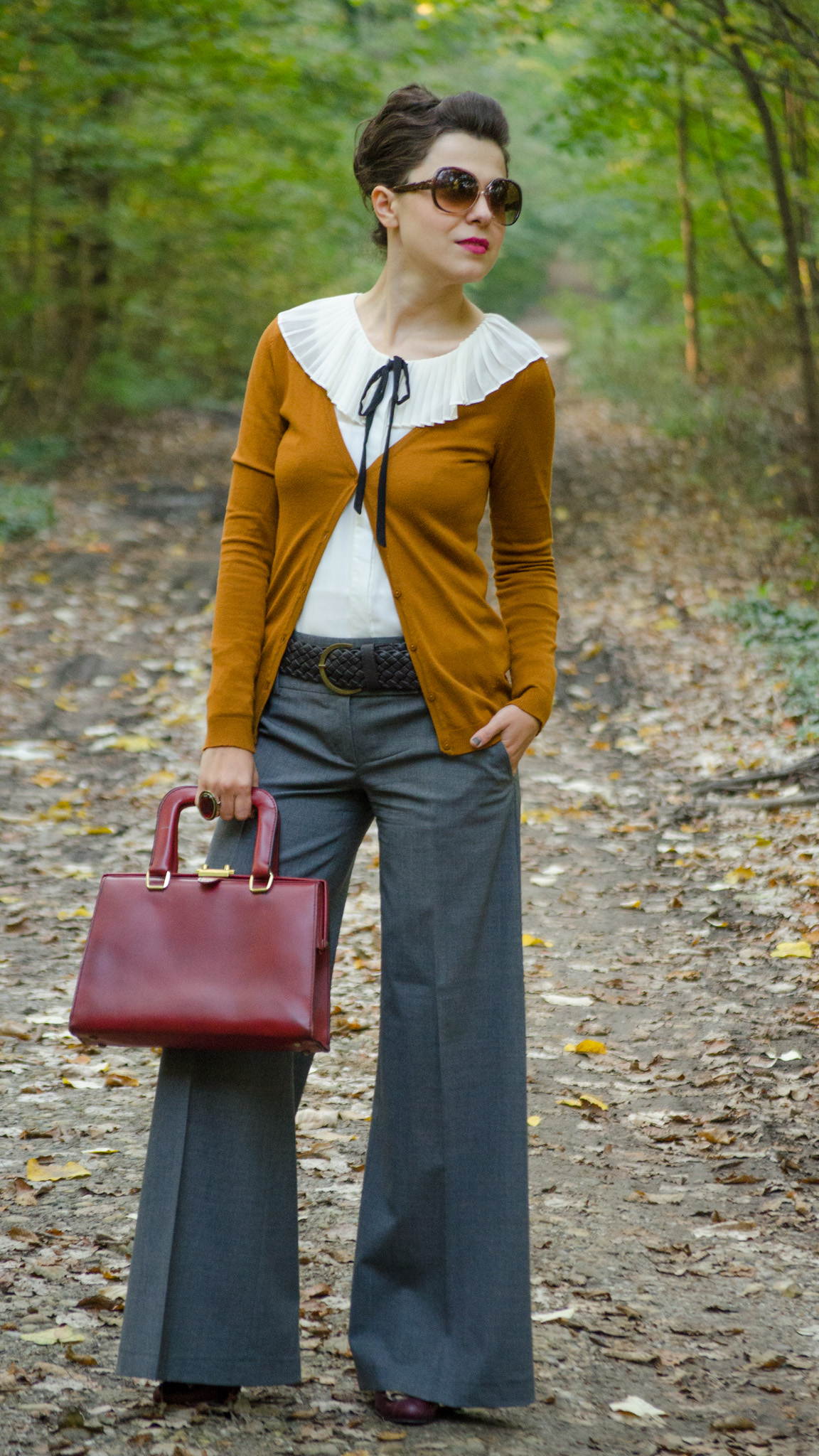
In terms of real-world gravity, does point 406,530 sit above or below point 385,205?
below

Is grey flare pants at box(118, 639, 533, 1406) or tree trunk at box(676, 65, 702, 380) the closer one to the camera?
grey flare pants at box(118, 639, 533, 1406)

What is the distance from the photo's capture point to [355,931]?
545 centimetres

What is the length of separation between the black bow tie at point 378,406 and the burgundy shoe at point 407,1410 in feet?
5.14

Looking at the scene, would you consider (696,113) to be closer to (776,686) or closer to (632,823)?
(776,686)

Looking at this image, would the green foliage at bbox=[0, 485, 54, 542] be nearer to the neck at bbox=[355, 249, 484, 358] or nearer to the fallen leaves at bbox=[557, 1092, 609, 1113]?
the fallen leaves at bbox=[557, 1092, 609, 1113]

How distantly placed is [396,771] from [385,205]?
1.03 metres

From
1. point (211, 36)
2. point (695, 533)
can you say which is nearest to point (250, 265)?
point (211, 36)

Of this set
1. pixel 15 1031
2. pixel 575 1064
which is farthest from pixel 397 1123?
pixel 15 1031

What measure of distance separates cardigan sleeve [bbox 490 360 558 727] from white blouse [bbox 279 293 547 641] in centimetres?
7

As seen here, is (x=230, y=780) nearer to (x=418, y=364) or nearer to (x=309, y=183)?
(x=418, y=364)

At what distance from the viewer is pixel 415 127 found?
239cm

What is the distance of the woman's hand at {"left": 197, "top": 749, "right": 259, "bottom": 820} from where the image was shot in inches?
93.5

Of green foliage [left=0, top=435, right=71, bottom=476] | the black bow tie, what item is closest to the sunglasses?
the black bow tie

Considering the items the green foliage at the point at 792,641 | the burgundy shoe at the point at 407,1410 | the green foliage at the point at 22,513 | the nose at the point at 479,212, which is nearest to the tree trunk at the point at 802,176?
A: the green foliage at the point at 792,641
